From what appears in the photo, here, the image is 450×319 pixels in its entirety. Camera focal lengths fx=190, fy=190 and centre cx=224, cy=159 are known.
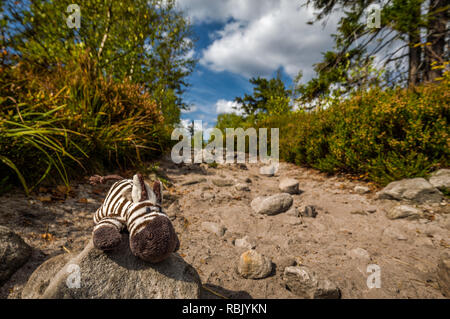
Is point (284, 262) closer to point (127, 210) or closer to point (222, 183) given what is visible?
point (127, 210)

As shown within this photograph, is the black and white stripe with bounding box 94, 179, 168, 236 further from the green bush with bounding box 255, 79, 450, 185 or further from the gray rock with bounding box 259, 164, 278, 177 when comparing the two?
the gray rock with bounding box 259, 164, 278, 177

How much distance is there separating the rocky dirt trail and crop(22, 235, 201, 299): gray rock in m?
0.46

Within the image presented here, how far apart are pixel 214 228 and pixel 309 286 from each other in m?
1.35

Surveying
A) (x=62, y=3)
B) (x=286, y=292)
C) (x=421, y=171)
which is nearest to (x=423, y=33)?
(x=421, y=171)

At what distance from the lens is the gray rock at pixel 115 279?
1.04m

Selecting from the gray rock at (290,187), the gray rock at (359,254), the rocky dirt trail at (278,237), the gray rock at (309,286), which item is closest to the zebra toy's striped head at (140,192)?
the rocky dirt trail at (278,237)

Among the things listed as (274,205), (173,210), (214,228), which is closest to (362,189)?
(274,205)

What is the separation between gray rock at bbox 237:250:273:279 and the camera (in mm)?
1754

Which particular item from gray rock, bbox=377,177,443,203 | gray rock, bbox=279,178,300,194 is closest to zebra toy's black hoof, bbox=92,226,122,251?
gray rock, bbox=279,178,300,194

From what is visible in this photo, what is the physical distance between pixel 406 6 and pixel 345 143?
14.7ft

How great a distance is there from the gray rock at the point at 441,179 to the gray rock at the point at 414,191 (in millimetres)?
119

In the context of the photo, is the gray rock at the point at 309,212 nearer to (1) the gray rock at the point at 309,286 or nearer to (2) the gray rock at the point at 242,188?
(2) the gray rock at the point at 242,188

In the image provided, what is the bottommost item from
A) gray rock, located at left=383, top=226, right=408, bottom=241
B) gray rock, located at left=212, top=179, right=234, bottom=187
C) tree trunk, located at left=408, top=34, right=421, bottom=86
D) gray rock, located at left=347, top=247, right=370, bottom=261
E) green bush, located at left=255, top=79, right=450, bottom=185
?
gray rock, located at left=347, top=247, right=370, bottom=261

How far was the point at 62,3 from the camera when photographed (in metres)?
5.16
